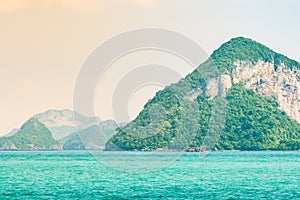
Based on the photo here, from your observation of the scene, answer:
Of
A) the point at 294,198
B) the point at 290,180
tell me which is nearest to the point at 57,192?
the point at 294,198

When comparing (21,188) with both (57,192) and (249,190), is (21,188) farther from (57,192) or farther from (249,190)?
(249,190)

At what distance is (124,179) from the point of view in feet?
235

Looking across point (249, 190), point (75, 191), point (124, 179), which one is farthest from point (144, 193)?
point (124, 179)

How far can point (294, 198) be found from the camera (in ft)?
166

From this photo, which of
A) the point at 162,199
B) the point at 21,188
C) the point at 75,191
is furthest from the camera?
the point at 21,188

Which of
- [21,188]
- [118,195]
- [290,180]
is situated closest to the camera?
[118,195]

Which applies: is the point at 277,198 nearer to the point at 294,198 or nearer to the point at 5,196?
the point at 294,198

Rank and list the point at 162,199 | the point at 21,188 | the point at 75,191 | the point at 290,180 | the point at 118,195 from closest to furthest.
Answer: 1. the point at 162,199
2. the point at 118,195
3. the point at 75,191
4. the point at 21,188
5. the point at 290,180

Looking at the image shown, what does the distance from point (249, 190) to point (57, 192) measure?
17.9 m

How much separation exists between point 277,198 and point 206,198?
230 inches

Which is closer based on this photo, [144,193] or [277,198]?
[277,198]

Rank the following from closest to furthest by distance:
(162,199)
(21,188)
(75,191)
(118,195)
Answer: (162,199) → (118,195) → (75,191) → (21,188)

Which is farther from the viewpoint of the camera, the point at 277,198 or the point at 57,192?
the point at 57,192

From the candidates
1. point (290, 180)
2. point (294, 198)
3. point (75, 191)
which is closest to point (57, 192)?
point (75, 191)
